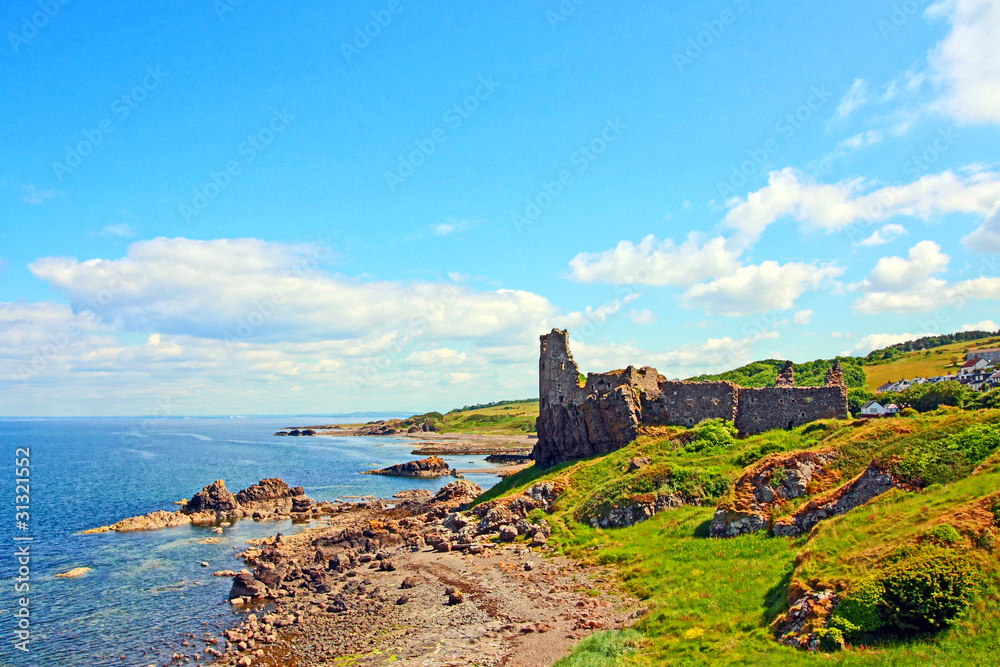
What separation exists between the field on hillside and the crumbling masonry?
76.1 metres

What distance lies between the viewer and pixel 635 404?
4969 centimetres

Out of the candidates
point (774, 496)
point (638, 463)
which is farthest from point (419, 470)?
point (774, 496)

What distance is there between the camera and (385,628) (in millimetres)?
29609

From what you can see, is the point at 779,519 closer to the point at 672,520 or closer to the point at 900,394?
the point at 672,520

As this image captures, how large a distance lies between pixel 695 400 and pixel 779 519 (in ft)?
69.8

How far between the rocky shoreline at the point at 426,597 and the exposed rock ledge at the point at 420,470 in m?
54.4

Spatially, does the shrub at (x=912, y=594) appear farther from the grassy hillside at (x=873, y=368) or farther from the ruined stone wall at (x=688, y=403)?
the grassy hillside at (x=873, y=368)

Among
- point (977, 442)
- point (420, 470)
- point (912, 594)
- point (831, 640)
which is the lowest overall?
point (420, 470)

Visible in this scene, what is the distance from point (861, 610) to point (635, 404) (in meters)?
34.5

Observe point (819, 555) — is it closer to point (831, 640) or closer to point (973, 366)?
point (831, 640)

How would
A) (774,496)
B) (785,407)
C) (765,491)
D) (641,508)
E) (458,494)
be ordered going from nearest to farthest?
(774,496)
(765,491)
(641,508)
(785,407)
(458,494)

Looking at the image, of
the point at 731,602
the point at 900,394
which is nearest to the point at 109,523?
the point at 731,602

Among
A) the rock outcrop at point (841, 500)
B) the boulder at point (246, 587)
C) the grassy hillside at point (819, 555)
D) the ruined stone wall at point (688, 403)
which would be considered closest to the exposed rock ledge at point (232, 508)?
the boulder at point (246, 587)

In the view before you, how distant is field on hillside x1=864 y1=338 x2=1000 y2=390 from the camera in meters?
111
